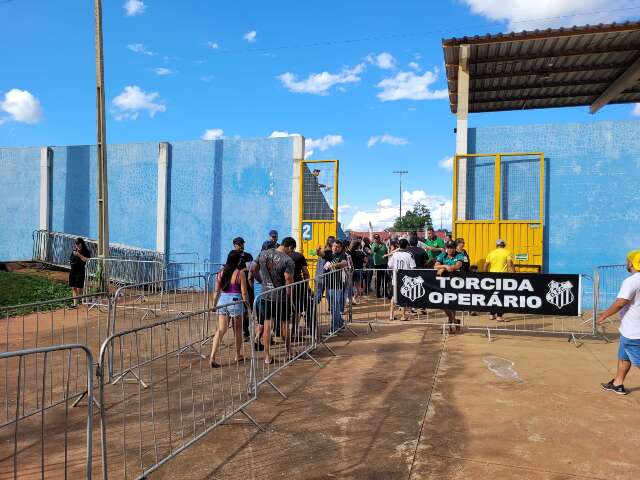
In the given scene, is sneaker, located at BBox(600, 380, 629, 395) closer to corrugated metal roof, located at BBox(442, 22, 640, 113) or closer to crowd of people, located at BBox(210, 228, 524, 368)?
crowd of people, located at BBox(210, 228, 524, 368)

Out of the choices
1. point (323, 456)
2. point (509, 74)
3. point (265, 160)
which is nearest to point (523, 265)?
point (509, 74)

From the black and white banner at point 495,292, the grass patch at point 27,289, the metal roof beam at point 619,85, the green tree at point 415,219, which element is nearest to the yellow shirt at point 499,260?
the black and white banner at point 495,292

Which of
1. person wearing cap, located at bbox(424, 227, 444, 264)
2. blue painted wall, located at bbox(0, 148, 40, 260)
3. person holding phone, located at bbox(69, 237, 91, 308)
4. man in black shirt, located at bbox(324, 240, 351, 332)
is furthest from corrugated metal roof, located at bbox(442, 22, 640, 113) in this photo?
blue painted wall, located at bbox(0, 148, 40, 260)

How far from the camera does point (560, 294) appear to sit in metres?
7.67

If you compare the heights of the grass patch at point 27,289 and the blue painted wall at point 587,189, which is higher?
the blue painted wall at point 587,189

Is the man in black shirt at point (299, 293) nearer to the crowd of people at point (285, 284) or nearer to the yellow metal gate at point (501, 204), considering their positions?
the crowd of people at point (285, 284)

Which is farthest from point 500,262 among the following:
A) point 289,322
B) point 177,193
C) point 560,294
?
point 177,193

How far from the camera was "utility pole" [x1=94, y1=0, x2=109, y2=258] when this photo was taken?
13039 mm

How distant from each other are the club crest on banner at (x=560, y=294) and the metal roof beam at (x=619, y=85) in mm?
7418

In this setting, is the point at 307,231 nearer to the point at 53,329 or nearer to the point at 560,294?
the point at 53,329

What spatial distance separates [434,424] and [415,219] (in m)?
79.2

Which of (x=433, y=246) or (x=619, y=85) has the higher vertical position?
(x=619, y=85)

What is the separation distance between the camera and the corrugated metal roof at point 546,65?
10633mm

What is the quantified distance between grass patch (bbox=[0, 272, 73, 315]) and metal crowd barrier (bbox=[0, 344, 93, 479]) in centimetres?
709
